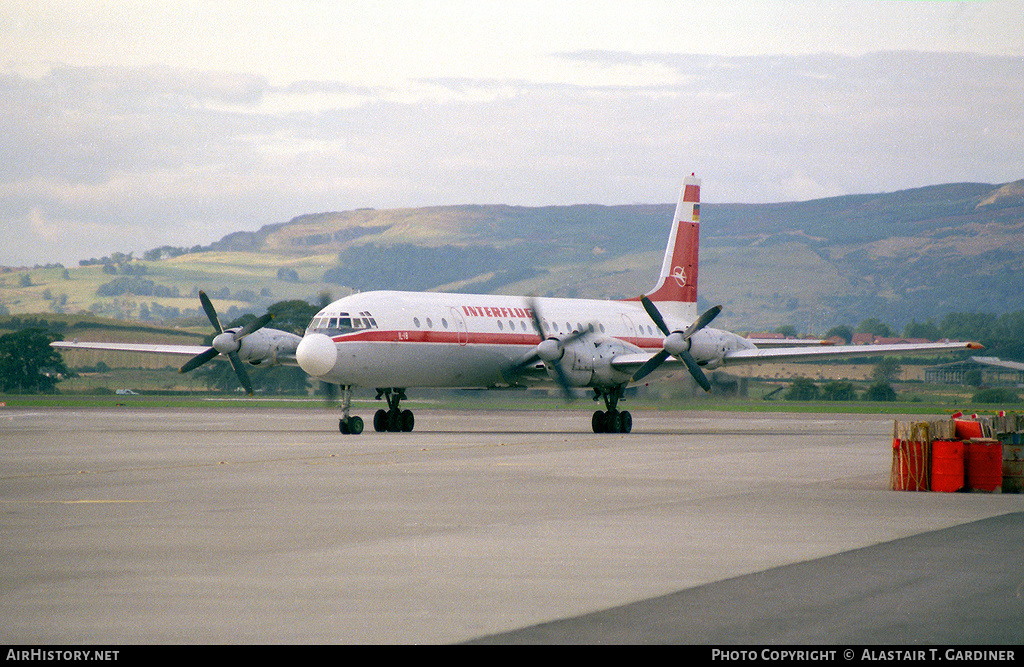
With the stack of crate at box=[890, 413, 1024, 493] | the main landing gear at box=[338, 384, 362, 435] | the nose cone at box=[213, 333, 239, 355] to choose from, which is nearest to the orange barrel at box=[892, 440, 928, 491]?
the stack of crate at box=[890, 413, 1024, 493]

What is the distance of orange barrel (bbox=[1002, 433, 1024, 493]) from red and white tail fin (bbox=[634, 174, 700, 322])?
30697 millimetres

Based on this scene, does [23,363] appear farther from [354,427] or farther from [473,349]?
[354,427]

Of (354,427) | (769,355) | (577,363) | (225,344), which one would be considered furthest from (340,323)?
(769,355)

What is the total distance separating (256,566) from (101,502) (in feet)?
23.4

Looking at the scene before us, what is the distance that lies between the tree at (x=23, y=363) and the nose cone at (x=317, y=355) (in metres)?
73.9

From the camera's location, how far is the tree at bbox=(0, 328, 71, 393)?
104375 mm

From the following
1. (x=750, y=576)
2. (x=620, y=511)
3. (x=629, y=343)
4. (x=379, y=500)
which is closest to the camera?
(x=750, y=576)

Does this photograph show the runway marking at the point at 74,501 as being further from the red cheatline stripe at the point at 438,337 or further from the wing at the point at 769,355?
the wing at the point at 769,355

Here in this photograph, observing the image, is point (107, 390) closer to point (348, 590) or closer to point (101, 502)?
point (101, 502)

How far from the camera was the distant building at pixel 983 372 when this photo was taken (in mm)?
94188

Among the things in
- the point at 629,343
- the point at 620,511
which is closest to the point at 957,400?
the point at 629,343

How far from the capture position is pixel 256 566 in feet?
40.1

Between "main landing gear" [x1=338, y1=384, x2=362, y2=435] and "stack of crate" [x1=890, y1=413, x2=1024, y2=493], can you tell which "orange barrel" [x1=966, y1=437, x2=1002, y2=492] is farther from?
"main landing gear" [x1=338, y1=384, x2=362, y2=435]

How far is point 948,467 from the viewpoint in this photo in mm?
21594
